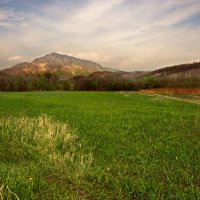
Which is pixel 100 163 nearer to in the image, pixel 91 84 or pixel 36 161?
pixel 36 161

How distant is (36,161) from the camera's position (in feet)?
32.7

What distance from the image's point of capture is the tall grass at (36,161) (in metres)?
7.06

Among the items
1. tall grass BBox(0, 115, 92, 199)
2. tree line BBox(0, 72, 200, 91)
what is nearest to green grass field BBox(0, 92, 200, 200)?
tall grass BBox(0, 115, 92, 199)

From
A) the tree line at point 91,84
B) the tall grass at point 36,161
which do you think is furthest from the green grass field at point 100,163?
the tree line at point 91,84

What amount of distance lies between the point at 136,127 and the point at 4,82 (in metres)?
83.4

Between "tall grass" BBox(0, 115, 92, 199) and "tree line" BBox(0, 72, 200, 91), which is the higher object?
"tree line" BBox(0, 72, 200, 91)

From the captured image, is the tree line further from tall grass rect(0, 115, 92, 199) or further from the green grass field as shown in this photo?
tall grass rect(0, 115, 92, 199)

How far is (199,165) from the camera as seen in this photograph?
967cm

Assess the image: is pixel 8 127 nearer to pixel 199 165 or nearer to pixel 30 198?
pixel 30 198

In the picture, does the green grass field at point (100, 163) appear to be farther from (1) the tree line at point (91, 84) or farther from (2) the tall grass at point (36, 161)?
(1) the tree line at point (91, 84)

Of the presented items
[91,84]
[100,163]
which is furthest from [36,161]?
Answer: [91,84]

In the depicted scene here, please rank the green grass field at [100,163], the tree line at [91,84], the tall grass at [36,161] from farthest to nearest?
the tree line at [91,84], the green grass field at [100,163], the tall grass at [36,161]

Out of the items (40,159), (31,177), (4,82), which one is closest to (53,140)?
(40,159)

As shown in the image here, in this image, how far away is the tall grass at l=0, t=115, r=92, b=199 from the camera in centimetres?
706
